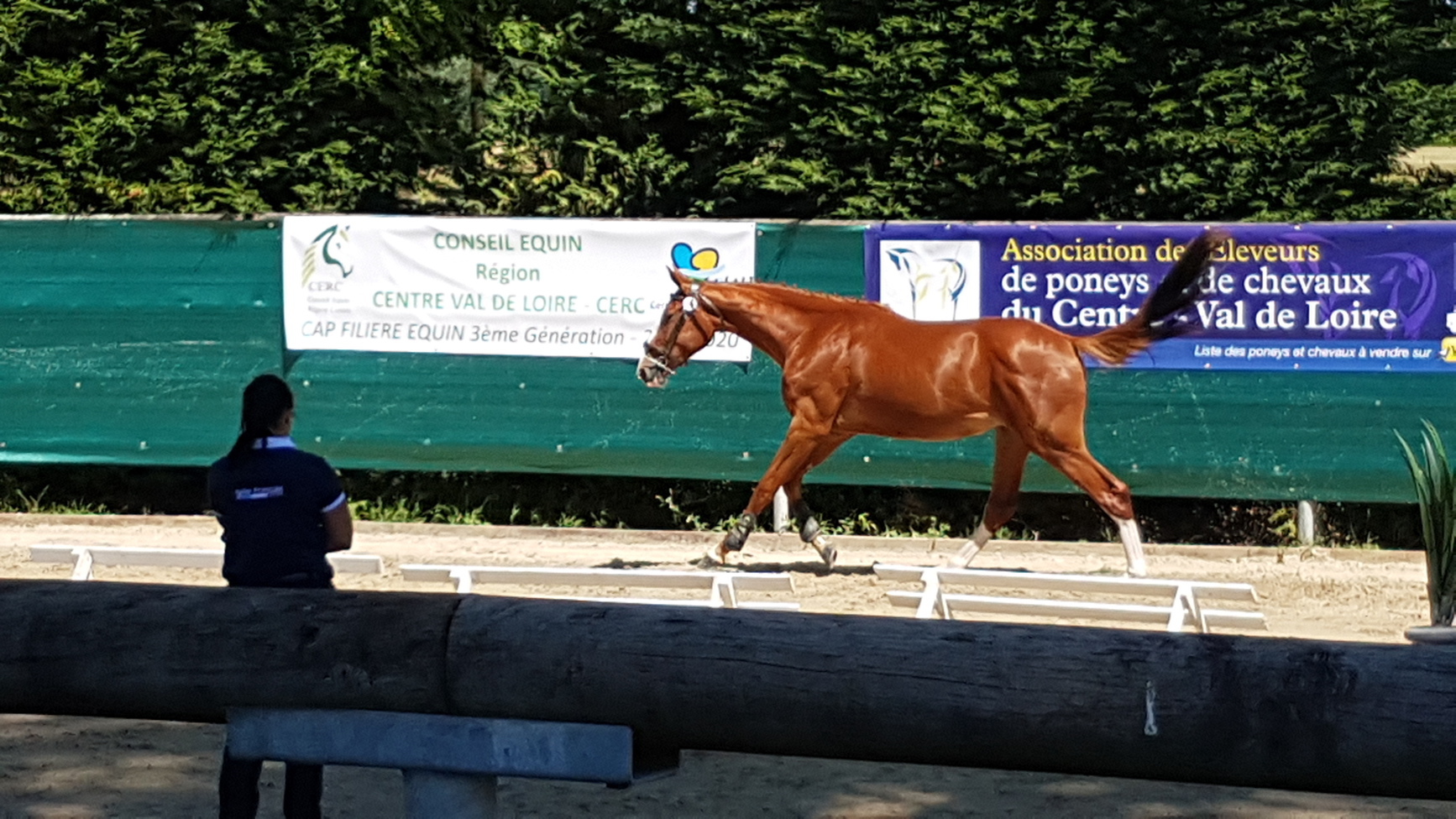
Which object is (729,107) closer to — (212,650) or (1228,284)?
(1228,284)

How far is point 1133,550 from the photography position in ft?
37.7

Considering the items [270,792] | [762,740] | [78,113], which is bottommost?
[270,792]

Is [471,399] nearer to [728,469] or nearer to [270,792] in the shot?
[728,469]

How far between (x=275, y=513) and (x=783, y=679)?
2590mm

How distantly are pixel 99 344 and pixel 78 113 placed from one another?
2170 millimetres

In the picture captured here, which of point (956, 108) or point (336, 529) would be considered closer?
point (336, 529)

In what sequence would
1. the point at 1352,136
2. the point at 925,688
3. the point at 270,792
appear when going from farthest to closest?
the point at 1352,136 < the point at 270,792 < the point at 925,688

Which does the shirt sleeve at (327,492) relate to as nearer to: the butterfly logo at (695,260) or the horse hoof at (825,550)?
the horse hoof at (825,550)

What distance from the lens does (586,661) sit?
3.76 m

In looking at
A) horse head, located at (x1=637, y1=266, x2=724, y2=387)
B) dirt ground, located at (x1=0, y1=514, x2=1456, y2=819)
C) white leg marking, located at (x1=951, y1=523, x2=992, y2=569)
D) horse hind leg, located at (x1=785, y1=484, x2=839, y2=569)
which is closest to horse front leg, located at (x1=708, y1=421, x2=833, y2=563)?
horse hind leg, located at (x1=785, y1=484, x2=839, y2=569)

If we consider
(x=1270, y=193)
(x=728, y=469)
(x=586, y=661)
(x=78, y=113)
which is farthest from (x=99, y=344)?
(x=586, y=661)

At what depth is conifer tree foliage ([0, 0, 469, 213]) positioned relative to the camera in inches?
615

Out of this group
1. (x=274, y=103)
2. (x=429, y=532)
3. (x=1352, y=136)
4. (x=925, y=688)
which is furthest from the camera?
(x=274, y=103)

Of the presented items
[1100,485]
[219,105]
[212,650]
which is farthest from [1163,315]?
[212,650]
